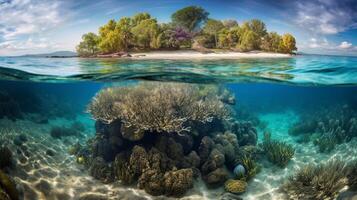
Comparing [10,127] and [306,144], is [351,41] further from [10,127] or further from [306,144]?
[10,127]

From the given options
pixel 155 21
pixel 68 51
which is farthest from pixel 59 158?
pixel 155 21

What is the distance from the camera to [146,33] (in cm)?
882

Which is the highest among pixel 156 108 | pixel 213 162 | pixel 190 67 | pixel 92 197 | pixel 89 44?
pixel 89 44

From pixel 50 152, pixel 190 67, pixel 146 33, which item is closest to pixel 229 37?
pixel 146 33

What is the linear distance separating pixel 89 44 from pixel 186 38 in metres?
3.25

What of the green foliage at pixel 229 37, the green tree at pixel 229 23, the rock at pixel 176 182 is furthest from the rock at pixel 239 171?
the green tree at pixel 229 23

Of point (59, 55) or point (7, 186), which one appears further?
point (59, 55)

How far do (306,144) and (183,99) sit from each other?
8.62 m

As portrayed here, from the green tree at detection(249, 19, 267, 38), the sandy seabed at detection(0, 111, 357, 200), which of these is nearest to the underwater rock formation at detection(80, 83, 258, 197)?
the sandy seabed at detection(0, 111, 357, 200)

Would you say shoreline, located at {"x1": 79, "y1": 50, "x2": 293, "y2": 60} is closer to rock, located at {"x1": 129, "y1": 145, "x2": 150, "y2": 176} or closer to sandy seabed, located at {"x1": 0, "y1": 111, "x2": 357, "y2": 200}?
rock, located at {"x1": 129, "y1": 145, "x2": 150, "y2": 176}

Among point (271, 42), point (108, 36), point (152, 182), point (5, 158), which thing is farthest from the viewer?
point (5, 158)

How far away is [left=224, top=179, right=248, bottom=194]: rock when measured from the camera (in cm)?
989

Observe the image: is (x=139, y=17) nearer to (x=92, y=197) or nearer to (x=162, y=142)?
(x=162, y=142)

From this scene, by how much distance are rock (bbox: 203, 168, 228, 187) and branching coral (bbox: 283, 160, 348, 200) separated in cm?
228
